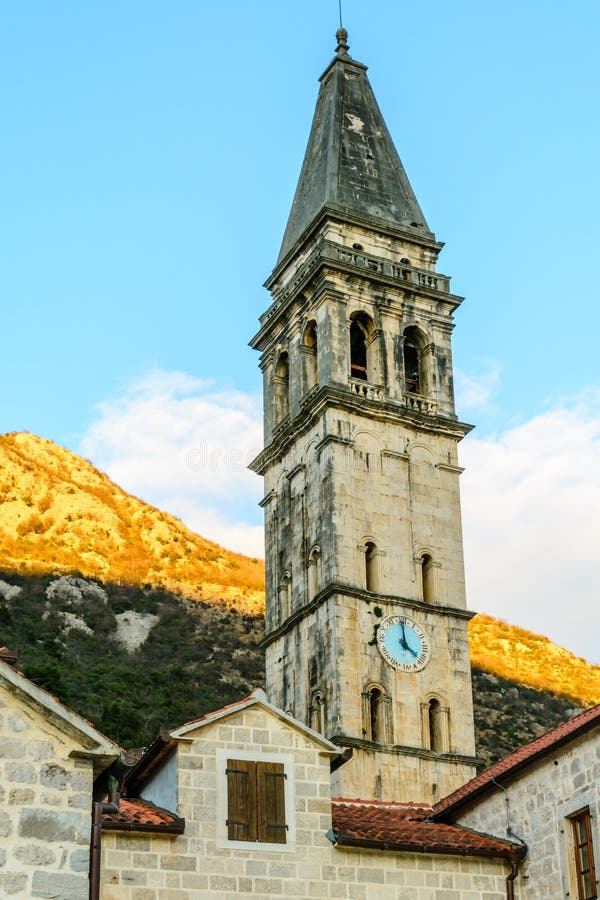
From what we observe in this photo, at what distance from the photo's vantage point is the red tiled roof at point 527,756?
21312 millimetres

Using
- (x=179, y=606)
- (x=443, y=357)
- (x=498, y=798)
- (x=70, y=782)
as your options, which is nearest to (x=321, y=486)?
(x=443, y=357)

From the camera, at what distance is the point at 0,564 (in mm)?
85562

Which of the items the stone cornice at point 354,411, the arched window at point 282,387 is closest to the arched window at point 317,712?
the stone cornice at point 354,411

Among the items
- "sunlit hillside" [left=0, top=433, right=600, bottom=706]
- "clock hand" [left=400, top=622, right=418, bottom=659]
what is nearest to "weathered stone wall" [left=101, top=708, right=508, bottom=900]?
"clock hand" [left=400, top=622, right=418, bottom=659]

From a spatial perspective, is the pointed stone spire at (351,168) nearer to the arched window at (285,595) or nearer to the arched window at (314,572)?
the arched window at (314,572)

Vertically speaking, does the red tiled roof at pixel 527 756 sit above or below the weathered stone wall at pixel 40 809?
above

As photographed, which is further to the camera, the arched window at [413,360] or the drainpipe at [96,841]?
the arched window at [413,360]

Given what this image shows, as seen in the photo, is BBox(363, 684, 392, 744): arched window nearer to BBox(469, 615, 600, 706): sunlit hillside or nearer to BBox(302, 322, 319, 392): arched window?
BBox(302, 322, 319, 392): arched window

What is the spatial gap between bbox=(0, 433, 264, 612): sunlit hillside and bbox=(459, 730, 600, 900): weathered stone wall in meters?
62.7

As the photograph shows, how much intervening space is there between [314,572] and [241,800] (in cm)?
2120

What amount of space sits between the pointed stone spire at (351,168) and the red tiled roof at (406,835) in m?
26.3

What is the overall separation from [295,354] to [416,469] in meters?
5.77

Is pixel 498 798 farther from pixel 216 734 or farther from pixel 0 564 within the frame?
pixel 0 564

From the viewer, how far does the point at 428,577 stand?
42312mm
